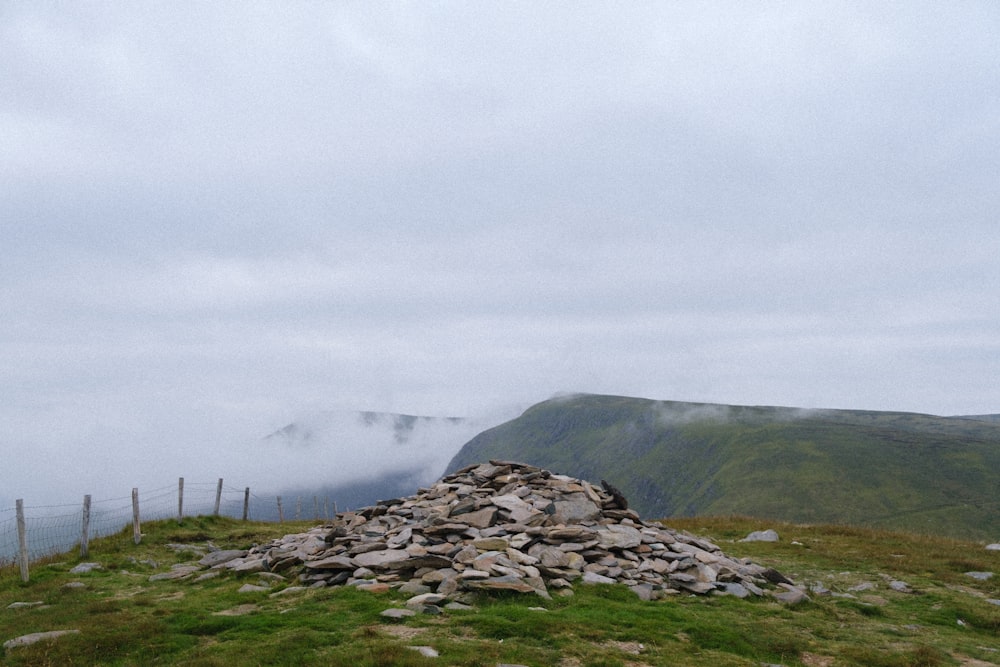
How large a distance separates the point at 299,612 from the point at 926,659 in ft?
Answer: 50.9

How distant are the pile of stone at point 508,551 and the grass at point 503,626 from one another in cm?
96

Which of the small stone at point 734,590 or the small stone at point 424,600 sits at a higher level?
the small stone at point 424,600

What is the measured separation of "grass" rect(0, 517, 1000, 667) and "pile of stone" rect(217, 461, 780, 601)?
3.15ft

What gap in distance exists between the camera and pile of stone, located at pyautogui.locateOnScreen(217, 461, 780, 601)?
19438mm

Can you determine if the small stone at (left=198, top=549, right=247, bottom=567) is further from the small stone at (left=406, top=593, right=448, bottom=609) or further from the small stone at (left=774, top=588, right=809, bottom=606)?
the small stone at (left=774, top=588, right=809, bottom=606)

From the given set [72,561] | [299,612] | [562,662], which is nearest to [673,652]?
[562,662]

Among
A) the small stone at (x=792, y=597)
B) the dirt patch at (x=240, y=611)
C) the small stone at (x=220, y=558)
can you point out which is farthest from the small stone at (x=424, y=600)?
the small stone at (x=220, y=558)

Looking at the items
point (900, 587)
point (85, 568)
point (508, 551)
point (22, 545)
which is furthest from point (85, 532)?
point (900, 587)

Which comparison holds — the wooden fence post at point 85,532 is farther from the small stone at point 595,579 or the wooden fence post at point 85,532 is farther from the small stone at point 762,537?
the small stone at point 762,537

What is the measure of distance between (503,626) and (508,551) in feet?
19.1

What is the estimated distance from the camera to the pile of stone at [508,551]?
1944 cm

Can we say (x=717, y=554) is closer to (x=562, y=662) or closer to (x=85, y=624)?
(x=562, y=662)

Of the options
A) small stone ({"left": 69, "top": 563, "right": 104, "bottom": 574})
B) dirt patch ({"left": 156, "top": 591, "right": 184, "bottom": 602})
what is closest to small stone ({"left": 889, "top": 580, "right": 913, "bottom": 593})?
dirt patch ({"left": 156, "top": 591, "right": 184, "bottom": 602})

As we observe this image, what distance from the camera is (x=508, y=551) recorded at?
68.0ft
